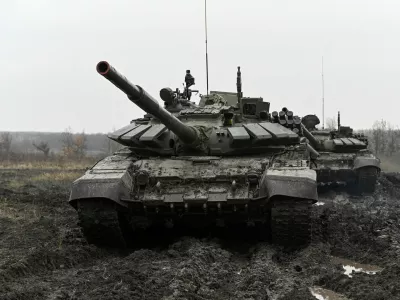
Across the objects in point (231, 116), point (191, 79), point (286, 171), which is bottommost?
point (286, 171)

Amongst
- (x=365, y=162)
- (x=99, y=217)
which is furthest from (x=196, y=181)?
(x=365, y=162)

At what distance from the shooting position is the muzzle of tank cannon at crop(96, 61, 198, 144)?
6715 mm

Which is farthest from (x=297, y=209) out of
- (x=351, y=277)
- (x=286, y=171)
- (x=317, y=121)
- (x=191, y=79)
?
(x=317, y=121)

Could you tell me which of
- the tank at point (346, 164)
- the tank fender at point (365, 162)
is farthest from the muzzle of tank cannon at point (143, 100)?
the tank fender at point (365, 162)

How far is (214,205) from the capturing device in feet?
28.6

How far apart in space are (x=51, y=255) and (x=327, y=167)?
1160 cm

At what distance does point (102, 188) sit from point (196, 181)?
1538mm

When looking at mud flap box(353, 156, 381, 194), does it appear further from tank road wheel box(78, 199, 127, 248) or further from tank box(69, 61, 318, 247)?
tank road wheel box(78, 199, 127, 248)

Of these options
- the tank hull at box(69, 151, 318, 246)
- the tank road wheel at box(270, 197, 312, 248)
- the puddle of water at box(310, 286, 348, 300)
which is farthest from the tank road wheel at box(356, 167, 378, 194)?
the puddle of water at box(310, 286, 348, 300)

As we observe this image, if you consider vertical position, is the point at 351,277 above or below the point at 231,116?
below

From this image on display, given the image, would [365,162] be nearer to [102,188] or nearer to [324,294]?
[102,188]

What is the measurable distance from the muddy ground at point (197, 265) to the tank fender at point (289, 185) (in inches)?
34.1

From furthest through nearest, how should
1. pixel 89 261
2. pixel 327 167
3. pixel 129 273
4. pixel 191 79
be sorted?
pixel 327 167 → pixel 191 79 → pixel 89 261 → pixel 129 273

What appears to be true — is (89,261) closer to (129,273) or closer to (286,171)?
(129,273)
